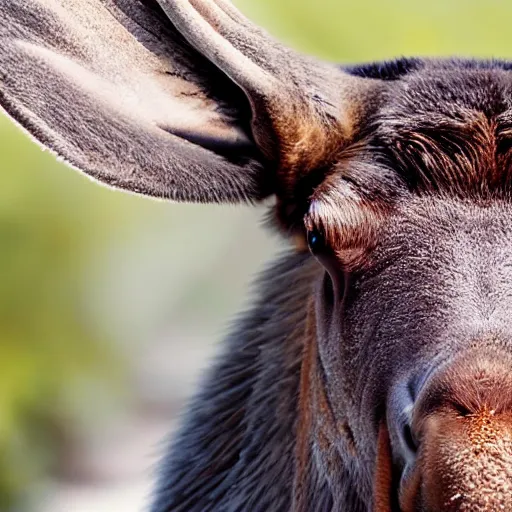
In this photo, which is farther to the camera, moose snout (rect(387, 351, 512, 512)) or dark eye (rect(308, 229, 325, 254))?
dark eye (rect(308, 229, 325, 254))

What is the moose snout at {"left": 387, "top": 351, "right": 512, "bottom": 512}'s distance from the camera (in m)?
3.22

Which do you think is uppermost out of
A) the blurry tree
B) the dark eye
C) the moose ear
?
the blurry tree

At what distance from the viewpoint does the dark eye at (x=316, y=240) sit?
154 inches

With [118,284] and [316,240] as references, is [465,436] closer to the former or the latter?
[316,240]

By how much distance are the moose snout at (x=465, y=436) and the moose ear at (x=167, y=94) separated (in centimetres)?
89

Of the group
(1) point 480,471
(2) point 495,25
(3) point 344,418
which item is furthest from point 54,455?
(1) point 480,471

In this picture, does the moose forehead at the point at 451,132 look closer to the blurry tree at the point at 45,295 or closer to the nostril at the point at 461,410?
the nostril at the point at 461,410

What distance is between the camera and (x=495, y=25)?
15148 mm

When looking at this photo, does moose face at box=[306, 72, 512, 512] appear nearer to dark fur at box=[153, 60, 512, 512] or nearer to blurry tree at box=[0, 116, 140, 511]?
dark fur at box=[153, 60, 512, 512]

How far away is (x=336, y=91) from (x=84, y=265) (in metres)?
13.4

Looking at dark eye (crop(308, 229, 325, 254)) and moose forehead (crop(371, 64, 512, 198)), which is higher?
moose forehead (crop(371, 64, 512, 198))

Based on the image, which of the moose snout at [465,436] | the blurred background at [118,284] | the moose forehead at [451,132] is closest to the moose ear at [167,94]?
the moose forehead at [451,132]

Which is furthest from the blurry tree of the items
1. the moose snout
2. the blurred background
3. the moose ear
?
the moose snout

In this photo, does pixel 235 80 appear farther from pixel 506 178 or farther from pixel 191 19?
pixel 506 178
